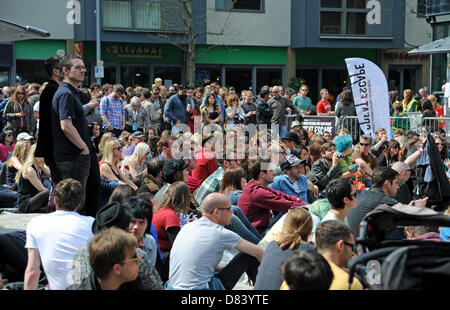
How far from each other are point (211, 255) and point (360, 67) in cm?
987

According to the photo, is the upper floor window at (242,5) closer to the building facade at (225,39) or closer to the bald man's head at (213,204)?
the building facade at (225,39)

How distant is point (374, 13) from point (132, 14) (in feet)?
36.2

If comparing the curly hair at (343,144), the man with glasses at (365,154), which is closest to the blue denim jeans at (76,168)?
the curly hair at (343,144)

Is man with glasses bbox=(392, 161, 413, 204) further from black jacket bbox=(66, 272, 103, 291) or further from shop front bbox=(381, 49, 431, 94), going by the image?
shop front bbox=(381, 49, 431, 94)

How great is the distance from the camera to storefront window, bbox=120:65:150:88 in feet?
93.0

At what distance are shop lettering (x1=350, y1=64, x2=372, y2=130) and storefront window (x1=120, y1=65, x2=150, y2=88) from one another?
14.8 meters

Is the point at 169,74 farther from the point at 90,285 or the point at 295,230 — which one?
the point at 90,285

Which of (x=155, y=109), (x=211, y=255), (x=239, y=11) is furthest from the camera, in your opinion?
(x=239, y=11)

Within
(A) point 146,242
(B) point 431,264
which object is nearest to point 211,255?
(A) point 146,242

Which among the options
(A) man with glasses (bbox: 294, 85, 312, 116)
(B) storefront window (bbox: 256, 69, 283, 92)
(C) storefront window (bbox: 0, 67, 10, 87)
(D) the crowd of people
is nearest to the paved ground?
(D) the crowd of people

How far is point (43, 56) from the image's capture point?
26578mm

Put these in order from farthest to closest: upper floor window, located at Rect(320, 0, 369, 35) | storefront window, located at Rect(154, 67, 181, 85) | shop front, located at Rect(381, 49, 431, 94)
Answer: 1. shop front, located at Rect(381, 49, 431, 94)
2. upper floor window, located at Rect(320, 0, 369, 35)
3. storefront window, located at Rect(154, 67, 181, 85)

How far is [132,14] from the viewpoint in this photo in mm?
28234
